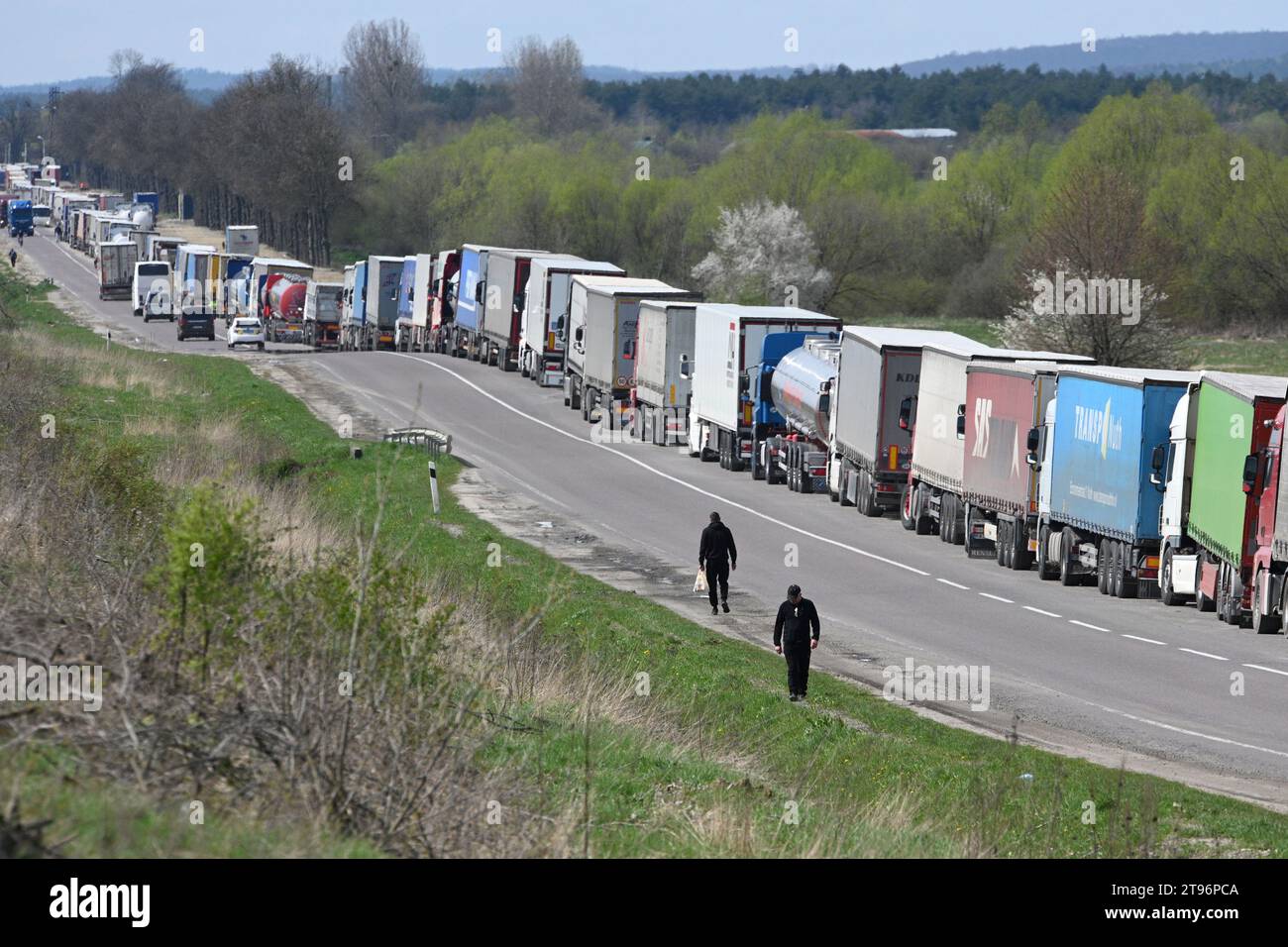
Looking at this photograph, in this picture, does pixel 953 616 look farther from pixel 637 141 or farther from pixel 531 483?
pixel 637 141

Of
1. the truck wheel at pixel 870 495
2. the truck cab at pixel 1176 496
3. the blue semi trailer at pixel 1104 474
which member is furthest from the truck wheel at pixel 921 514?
the truck cab at pixel 1176 496

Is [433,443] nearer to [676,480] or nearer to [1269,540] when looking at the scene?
[676,480]

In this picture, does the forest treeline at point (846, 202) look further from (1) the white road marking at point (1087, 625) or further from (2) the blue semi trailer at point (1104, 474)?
(1) the white road marking at point (1087, 625)

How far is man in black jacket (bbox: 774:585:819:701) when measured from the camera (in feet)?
63.5

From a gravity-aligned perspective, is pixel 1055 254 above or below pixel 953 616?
above

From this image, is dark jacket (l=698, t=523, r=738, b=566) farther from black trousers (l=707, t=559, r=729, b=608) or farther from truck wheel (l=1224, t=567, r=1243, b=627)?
truck wheel (l=1224, t=567, r=1243, b=627)

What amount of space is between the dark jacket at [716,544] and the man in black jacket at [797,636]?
5.95 m

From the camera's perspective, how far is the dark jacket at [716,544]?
84.5ft

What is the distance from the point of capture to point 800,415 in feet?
135

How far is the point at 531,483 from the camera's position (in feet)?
136

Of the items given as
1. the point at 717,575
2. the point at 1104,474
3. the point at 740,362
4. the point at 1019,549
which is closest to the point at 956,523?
the point at 1019,549
